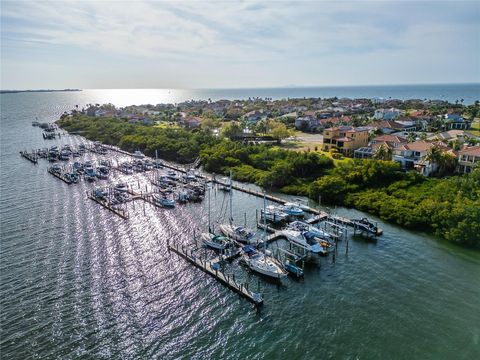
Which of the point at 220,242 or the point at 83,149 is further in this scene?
the point at 83,149

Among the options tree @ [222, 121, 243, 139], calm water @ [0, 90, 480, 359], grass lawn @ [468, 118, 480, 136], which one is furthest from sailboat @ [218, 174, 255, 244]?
grass lawn @ [468, 118, 480, 136]

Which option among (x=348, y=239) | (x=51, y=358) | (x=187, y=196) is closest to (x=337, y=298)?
(x=348, y=239)

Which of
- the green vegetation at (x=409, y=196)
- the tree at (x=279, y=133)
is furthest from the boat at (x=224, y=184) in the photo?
the tree at (x=279, y=133)

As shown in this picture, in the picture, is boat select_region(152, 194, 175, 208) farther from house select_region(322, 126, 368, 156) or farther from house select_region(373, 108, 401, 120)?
house select_region(373, 108, 401, 120)

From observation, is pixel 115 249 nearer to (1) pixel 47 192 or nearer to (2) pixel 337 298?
(2) pixel 337 298

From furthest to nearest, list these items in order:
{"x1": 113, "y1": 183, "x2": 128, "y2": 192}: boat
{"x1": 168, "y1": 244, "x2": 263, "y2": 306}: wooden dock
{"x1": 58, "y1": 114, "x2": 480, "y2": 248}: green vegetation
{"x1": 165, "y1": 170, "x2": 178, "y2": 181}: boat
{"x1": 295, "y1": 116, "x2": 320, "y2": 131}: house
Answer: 1. {"x1": 295, "y1": 116, "x2": 320, "y2": 131}: house
2. {"x1": 165, "y1": 170, "x2": 178, "y2": 181}: boat
3. {"x1": 113, "y1": 183, "x2": 128, "y2": 192}: boat
4. {"x1": 58, "y1": 114, "x2": 480, "y2": 248}: green vegetation
5. {"x1": 168, "y1": 244, "x2": 263, "y2": 306}: wooden dock

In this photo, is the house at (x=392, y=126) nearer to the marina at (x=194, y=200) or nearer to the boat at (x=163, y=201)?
the marina at (x=194, y=200)
